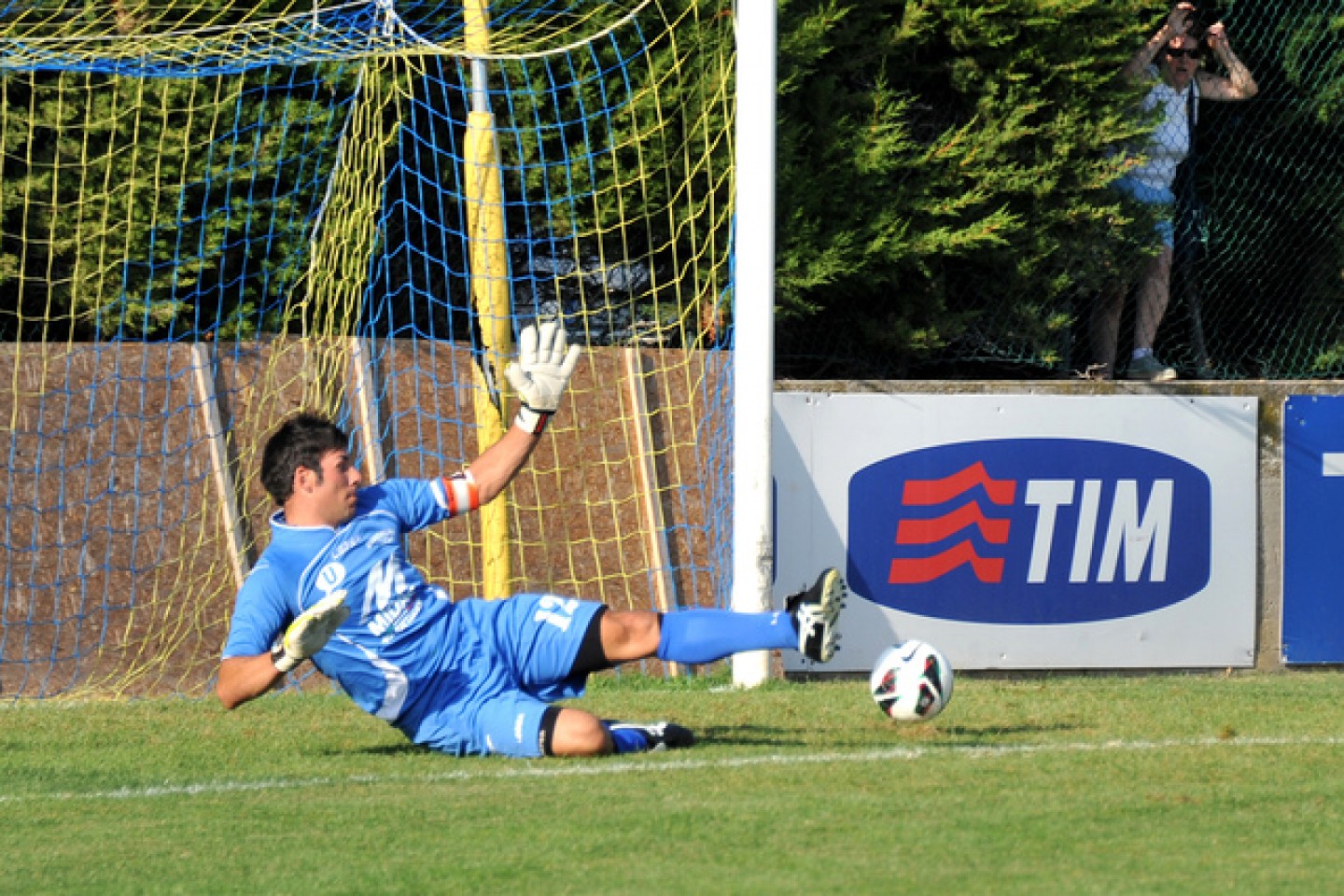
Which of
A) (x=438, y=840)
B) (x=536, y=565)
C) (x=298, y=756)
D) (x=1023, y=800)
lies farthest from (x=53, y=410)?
(x=1023, y=800)

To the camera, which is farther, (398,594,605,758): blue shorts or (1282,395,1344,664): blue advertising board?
(1282,395,1344,664): blue advertising board

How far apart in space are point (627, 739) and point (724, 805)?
1.04 meters

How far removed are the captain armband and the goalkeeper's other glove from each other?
0.73m

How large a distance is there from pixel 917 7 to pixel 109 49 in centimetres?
425

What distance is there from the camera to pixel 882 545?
8.83 m

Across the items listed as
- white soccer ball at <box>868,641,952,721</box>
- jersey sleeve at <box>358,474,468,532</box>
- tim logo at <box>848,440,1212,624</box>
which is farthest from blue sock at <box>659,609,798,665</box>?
tim logo at <box>848,440,1212,624</box>

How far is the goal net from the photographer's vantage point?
8.49 meters

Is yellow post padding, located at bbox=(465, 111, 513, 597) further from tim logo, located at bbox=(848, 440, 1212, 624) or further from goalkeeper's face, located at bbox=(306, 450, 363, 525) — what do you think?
goalkeeper's face, located at bbox=(306, 450, 363, 525)

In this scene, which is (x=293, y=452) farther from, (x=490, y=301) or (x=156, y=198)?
(x=156, y=198)

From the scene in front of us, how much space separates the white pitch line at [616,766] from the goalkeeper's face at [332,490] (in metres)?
A: 0.91

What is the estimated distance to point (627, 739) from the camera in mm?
5742

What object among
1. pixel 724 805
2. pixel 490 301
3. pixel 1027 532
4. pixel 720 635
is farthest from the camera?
pixel 1027 532

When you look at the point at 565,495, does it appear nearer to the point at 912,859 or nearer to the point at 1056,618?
the point at 1056,618

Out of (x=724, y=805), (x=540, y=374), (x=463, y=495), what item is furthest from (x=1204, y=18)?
(x=724, y=805)
